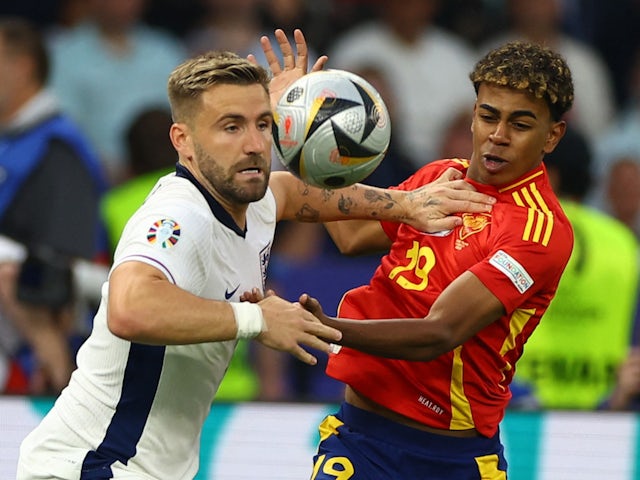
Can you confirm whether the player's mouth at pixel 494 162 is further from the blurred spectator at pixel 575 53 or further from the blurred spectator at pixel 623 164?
the blurred spectator at pixel 575 53

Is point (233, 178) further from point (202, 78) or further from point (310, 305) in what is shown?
point (310, 305)

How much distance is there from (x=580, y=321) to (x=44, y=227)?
11.0 ft

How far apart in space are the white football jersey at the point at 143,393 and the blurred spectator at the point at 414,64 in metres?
5.77

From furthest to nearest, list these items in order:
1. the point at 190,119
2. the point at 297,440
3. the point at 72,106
Result: 1. the point at 72,106
2. the point at 297,440
3. the point at 190,119

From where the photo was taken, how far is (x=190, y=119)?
5.05 m

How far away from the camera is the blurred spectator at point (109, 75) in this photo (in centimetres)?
1058

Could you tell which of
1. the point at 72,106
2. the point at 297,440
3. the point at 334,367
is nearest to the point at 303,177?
the point at 334,367

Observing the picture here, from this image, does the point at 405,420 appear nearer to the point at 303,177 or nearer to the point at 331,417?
the point at 331,417

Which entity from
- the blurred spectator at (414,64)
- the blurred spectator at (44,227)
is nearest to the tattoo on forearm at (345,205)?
the blurred spectator at (44,227)

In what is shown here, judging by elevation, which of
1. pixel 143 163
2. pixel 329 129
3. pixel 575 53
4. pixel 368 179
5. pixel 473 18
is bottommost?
pixel 329 129

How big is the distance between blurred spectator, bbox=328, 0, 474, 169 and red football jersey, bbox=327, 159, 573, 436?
5217mm

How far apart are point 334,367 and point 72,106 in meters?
5.47

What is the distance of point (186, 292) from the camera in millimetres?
4656

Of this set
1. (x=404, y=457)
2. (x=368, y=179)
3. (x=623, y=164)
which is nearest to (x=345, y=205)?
(x=404, y=457)
